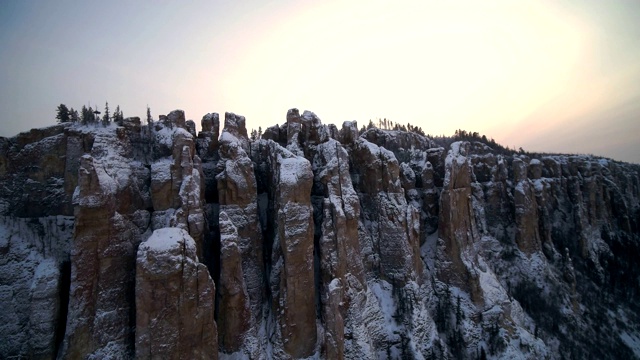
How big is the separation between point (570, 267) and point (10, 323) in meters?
55.2

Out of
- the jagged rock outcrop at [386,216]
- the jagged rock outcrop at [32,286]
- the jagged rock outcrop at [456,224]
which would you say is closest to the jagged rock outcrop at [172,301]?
the jagged rock outcrop at [32,286]

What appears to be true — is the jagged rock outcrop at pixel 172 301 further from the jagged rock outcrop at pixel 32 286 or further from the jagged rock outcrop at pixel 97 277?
the jagged rock outcrop at pixel 32 286

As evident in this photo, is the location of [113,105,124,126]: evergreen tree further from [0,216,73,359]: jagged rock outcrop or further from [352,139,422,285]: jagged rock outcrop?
[352,139,422,285]: jagged rock outcrop

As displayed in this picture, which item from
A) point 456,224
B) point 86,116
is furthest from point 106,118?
point 456,224

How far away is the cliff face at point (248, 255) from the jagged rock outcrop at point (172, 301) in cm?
7

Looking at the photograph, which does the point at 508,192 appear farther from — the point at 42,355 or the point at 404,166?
the point at 42,355

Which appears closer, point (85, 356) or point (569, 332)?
point (85, 356)

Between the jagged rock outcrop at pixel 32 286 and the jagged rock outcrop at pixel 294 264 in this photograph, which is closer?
the jagged rock outcrop at pixel 32 286

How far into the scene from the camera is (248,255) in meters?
24.6

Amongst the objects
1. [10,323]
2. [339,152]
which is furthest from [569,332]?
[10,323]

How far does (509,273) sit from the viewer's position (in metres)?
41.1

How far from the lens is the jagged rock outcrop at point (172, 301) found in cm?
1806

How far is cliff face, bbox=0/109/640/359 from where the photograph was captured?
19094mm

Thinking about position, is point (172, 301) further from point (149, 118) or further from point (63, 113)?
point (63, 113)
